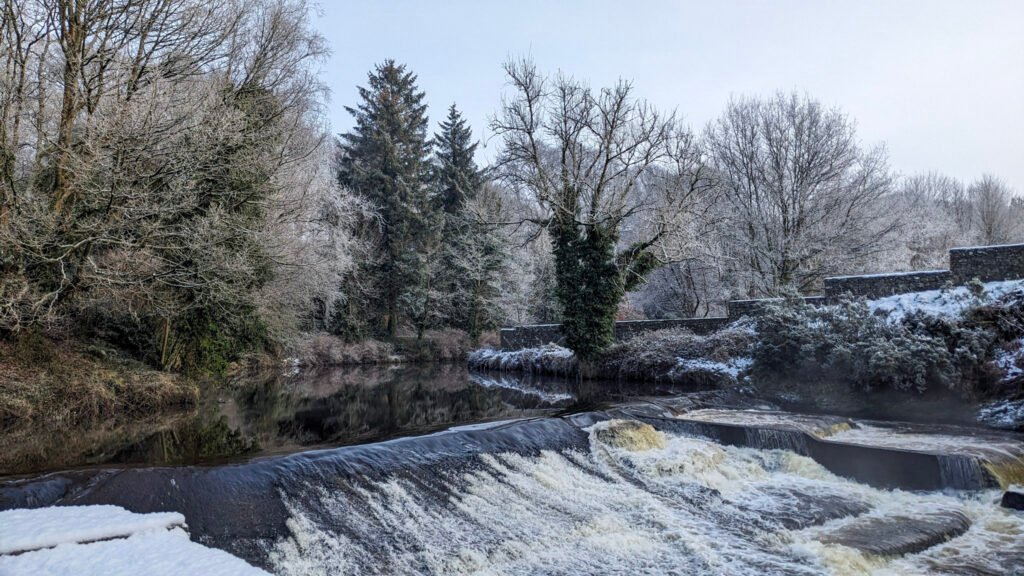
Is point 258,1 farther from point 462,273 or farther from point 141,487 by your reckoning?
point 462,273

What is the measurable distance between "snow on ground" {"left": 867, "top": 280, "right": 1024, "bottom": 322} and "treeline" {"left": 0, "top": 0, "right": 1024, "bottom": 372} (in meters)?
3.86

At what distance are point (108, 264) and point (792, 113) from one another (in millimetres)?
22278

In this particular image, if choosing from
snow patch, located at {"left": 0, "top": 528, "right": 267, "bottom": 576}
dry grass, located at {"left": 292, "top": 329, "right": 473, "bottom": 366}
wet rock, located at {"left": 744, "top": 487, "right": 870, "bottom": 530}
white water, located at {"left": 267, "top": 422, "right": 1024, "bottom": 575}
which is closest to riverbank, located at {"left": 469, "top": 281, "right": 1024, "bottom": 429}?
white water, located at {"left": 267, "top": 422, "right": 1024, "bottom": 575}

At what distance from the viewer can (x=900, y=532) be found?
601cm

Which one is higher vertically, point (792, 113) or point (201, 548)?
point (792, 113)

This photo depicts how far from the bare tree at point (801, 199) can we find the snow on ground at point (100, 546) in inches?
820

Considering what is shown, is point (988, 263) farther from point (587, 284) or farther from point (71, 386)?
point (71, 386)

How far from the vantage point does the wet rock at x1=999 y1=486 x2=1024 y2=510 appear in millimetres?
6609

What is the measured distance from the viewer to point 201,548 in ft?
15.7

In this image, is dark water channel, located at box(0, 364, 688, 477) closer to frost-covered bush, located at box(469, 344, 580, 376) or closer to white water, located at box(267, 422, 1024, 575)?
frost-covered bush, located at box(469, 344, 580, 376)

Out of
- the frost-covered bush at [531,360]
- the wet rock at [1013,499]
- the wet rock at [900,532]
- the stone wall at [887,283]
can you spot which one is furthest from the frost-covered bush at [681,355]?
the wet rock at [900,532]

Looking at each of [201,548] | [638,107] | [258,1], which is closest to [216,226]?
[258,1]

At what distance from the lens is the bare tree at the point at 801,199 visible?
21.5m

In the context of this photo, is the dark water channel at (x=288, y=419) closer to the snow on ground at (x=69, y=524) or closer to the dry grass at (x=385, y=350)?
the snow on ground at (x=69, y=524)
